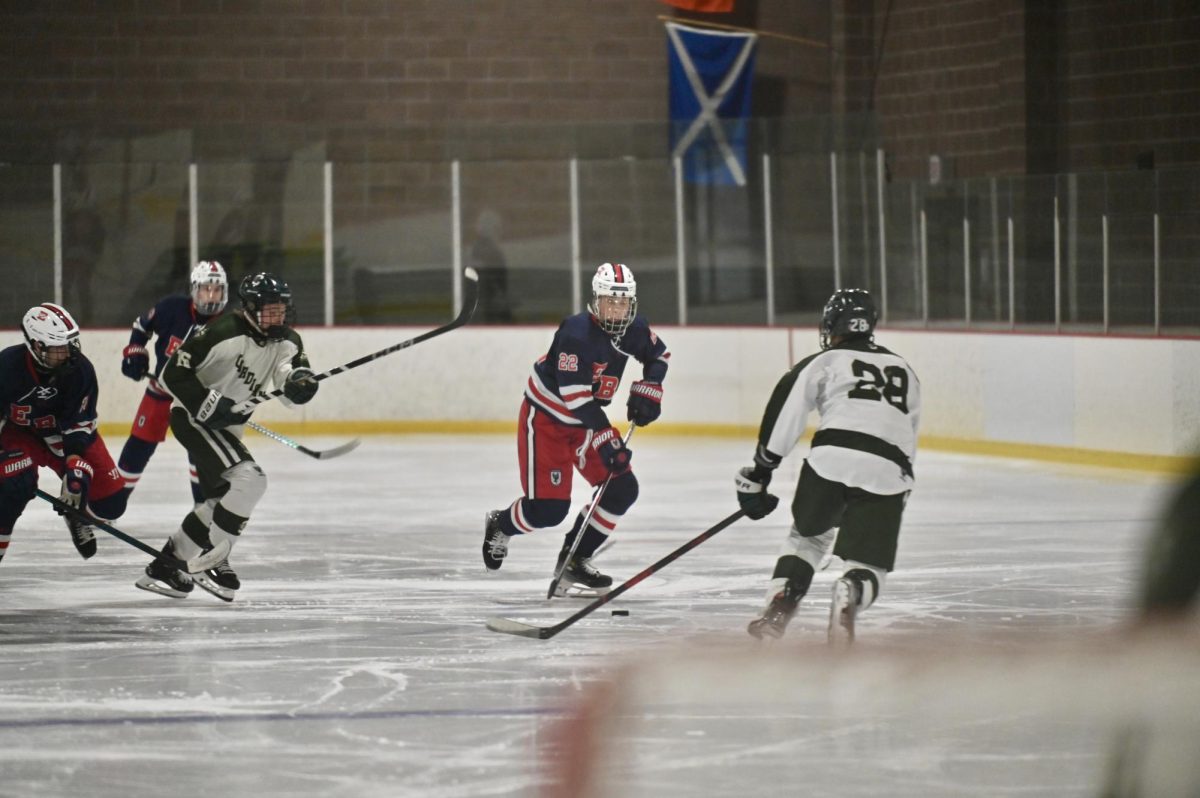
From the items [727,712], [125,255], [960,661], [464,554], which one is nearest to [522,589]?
[464,554]

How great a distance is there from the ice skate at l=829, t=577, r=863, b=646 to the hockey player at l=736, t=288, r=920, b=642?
0.15ft

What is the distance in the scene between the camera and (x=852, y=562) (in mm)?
5066

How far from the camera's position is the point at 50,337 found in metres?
6.04

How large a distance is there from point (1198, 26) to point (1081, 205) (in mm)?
2084

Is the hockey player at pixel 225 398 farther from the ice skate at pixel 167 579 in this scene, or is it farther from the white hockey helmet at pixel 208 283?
the white hockey helmet at pixel 208 283

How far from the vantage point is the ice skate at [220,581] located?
611 centimetres

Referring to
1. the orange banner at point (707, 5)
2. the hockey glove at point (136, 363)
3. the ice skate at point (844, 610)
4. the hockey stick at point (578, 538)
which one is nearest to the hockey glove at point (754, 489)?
the ice skate at point (844, 610)

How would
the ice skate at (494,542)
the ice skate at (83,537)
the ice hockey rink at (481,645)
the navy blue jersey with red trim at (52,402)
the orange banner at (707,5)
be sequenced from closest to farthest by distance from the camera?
1. the ice hockey rink at (481,645)
2. the navy blue jersey with red trim at (52,402)
3. the ice skate at (83,537)
4. the ice skate at (494,542)
5. the orange banner at (707,5)

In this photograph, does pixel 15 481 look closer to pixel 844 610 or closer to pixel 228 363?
pixel 228 363

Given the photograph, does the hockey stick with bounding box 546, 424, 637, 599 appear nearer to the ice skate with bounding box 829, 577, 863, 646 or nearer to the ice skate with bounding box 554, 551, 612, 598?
the ice skate with bounding box 554, 551, 612, 598

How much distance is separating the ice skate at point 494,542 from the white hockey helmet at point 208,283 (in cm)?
160

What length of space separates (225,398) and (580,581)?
1.29 meters

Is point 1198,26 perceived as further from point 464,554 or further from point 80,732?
point 80,732

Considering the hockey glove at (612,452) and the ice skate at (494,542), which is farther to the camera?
the ice skate at (494,542)
